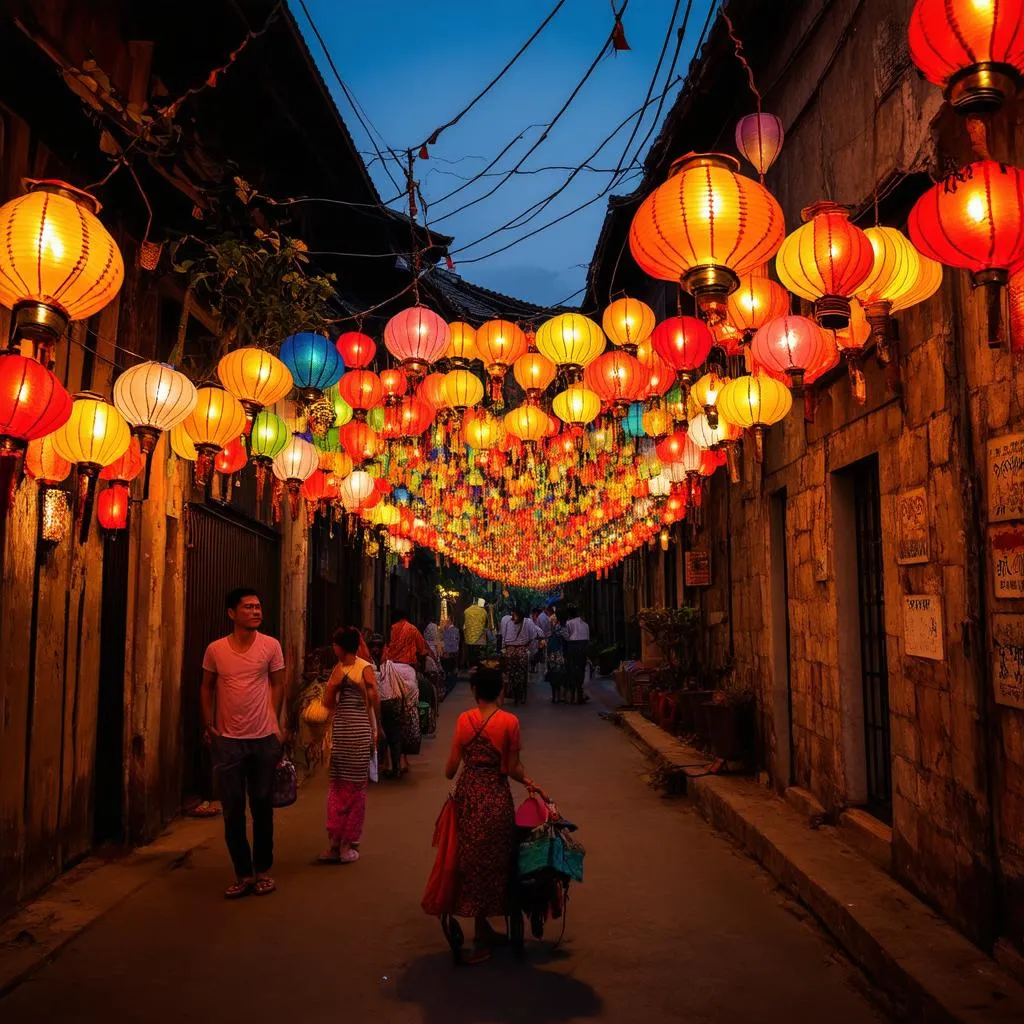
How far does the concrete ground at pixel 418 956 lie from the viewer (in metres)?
4.60

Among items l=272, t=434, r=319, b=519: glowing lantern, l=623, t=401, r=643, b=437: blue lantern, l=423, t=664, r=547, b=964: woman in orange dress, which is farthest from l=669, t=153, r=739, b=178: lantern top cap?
l=623, t=401, r=643, b=437: blue lantern

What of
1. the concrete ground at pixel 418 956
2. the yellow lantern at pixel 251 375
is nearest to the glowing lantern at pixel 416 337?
the yellow lantern at pixel 251 375

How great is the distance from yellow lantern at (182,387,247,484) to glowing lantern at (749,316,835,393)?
13.5 feet

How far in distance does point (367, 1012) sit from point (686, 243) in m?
4.36

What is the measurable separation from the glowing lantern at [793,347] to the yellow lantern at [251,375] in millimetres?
3820

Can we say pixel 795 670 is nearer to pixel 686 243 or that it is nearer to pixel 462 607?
pixel 686 243

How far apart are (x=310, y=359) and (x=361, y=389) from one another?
187 cm

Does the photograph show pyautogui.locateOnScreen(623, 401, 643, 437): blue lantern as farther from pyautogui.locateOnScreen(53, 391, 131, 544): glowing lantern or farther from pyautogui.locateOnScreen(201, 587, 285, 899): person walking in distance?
pyautogui.locateOnScreen(53, 391, 131, 544): glowing lantern

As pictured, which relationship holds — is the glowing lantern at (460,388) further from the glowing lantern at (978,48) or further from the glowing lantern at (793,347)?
the glowing lantern at (978,48)

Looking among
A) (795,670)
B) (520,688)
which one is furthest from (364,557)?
(795,670)

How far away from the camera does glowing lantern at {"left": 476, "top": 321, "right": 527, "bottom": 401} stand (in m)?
8.91

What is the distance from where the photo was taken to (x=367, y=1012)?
454 cm

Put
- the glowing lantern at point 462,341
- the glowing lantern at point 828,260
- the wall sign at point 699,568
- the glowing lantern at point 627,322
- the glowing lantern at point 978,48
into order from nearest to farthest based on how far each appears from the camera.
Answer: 1. the glowing lantern at point 978,48
2. the glowing lantern at point 828,260
3. the glowing lantern at point 627,322
4. the glowing lantern at point 462,341
5. the wall sign at point 699,568

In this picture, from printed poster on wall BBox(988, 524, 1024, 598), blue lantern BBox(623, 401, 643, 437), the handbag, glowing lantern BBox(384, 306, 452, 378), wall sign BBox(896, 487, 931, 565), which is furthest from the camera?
blue lantern BBox(623, 401, 643, 437)
